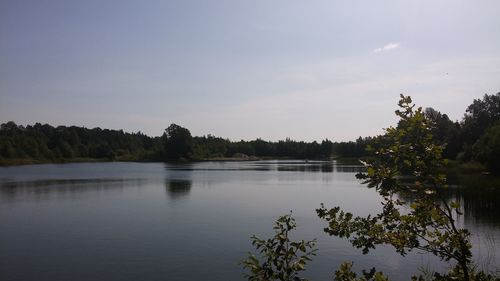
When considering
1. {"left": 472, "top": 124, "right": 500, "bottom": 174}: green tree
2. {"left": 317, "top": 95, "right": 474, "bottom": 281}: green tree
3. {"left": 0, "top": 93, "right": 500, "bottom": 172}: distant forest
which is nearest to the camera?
{"left": 317, "top": 95, "right": 474, "bottom": 281}: green tree

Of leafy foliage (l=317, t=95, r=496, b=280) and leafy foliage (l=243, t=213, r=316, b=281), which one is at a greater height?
leafy foliage (l=317, t=95, r=496, b=280)

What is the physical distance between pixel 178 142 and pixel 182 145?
1762mm

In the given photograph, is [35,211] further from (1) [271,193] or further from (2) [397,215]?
(2) [397,215]

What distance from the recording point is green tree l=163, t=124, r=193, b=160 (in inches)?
5886

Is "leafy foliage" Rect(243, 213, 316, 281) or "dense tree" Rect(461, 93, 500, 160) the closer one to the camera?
"leafy foliage" Rect(243, 213, 316, 281)

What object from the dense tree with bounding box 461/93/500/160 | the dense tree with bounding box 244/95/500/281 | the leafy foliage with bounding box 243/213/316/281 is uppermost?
the dense tree with bounding box 461/93/500/160

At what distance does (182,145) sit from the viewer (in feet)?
498

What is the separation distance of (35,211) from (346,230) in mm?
30135

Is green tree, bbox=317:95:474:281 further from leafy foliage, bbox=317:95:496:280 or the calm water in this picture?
the calm water

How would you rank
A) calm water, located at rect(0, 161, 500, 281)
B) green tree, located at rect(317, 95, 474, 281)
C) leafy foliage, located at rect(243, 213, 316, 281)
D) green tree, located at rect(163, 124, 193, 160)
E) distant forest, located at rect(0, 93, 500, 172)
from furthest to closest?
green tree, located at rect(163, 124, 193, 160), distant forest, located at rect(0, 93, 500, 172), calm water, located at rect(0, 161, 500, 281), leafy foliage, located at rect(243, 213, 316, 281), green tree, located at rect(317, 95, 474, 281)

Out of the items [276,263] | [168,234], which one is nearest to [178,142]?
[168,234]

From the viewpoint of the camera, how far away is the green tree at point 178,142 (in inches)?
5886

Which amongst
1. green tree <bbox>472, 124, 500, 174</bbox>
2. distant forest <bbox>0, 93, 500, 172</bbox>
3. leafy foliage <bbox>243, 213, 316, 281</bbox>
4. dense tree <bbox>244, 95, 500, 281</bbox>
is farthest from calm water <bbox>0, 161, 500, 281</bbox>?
distant forest <bbox>0, 93, 500, 172</bbox>

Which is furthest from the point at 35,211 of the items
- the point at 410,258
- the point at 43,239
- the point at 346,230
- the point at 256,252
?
the point at 346,230
